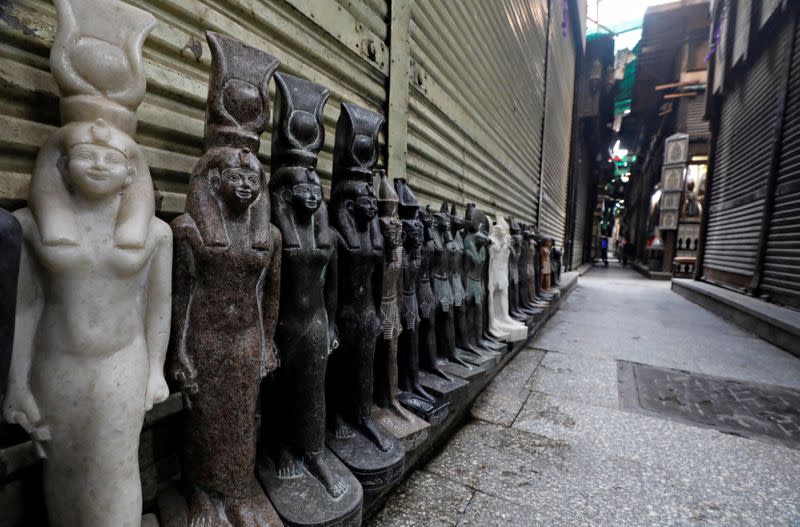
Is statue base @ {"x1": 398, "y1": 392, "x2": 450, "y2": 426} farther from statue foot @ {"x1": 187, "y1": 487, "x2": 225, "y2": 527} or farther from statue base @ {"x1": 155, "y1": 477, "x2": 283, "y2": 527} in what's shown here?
statue foot @ {"x1": 187, "y1": 487, "x2": 225, "y2": 527}

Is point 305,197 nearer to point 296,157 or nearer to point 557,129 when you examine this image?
point 296,157

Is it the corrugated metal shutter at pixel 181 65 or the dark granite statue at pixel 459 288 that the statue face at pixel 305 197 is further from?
the dark granite statue at pixel 459 288

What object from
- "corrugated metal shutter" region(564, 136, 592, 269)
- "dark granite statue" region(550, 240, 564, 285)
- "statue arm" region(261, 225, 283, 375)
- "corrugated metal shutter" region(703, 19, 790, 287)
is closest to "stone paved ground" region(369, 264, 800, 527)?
"statue arm" region(261, 225, 283, 375)

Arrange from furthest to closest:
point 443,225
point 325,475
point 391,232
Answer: point 443,225, point 391,232, point 325,475

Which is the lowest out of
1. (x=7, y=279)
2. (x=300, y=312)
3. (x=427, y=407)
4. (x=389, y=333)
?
(x=427, y=407)

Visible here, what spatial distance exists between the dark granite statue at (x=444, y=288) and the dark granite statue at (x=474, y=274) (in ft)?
0.80

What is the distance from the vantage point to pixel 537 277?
609 centimetres

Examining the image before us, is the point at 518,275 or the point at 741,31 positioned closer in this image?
the point at 518,275

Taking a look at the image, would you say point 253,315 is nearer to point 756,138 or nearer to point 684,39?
point 756,138

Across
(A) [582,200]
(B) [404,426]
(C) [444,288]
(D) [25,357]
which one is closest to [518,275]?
(C) [444,288]

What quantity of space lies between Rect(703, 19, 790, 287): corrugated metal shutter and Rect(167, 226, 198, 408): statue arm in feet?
31.1

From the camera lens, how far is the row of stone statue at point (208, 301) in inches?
40.7

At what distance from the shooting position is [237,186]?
128 cm

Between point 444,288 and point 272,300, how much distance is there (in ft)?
5.53
